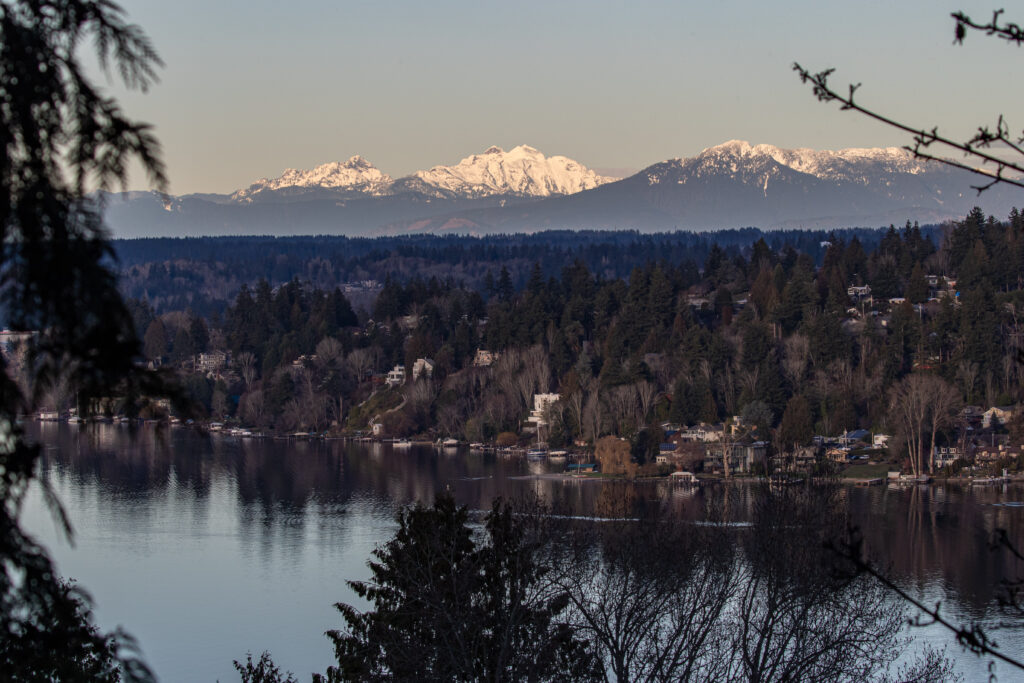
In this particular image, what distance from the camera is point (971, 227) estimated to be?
1986 inches

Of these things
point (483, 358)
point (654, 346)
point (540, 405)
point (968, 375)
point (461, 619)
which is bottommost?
point (540, 405)

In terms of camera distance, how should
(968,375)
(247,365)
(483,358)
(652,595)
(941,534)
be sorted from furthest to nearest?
(247,365) < (483,358) < (968,375) < (941,534) < (652,595)

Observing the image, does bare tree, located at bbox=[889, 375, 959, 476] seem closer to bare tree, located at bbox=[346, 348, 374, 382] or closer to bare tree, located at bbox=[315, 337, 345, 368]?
bare tree, located at bbox=[346, 348, 374, 382]

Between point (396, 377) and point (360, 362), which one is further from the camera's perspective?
point (360, 362)

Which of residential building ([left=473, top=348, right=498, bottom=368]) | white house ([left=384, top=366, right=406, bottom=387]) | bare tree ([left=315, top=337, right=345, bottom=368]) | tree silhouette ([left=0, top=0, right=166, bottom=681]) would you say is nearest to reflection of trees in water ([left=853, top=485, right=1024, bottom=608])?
tree silhouette ([left=0, top=0, right=166, bottom=681])

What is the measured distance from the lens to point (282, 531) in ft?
87.9

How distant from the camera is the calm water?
18.2 metres

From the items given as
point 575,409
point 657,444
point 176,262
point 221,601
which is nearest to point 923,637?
point 221,601

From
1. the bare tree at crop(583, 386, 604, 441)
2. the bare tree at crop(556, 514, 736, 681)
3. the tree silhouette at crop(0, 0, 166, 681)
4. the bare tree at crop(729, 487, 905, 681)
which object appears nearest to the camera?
the tree silhouette at crop(0, 0, 166, 681)

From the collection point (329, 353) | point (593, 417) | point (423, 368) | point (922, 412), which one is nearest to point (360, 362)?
point (329, 353)

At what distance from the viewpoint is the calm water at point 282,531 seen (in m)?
18.2

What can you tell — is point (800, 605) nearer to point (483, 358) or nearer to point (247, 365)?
point (483, 358)

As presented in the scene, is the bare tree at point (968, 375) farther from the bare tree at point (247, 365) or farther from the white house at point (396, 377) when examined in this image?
the bare tree at point (247, 365)

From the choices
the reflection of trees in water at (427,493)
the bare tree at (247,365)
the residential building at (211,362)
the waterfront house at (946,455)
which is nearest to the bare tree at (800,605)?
the reflection of trees in water at (427,493)
